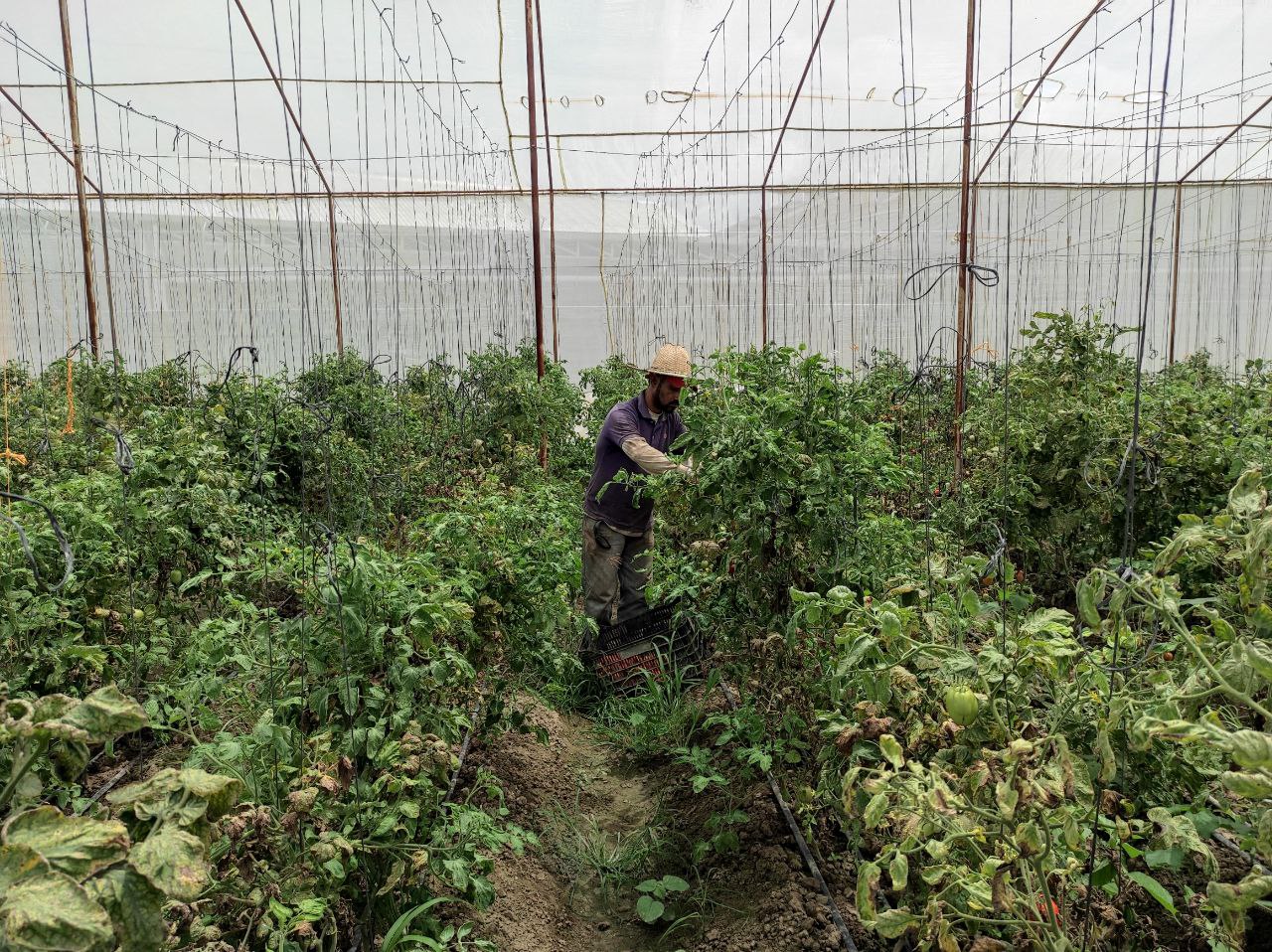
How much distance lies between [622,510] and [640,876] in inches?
69.2

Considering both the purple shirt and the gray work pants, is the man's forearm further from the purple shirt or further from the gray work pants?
the gray work pants

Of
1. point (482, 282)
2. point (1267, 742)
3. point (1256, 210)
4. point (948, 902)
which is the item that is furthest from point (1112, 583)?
point (1256, 210)

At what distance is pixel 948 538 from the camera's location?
378 centimetres

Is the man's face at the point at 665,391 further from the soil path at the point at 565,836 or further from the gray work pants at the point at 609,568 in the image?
the soil path at the point at 565,836

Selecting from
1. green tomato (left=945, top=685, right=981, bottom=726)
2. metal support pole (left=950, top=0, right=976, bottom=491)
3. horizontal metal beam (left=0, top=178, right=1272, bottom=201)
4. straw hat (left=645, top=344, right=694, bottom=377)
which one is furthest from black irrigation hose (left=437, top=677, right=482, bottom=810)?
horizontal metal beam (left=0, top=178, right=1272, bottom=201)

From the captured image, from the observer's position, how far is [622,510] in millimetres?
4340

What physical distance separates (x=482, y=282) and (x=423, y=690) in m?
Answer: 13.7

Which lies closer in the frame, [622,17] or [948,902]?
[948,902]

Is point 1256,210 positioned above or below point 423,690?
above

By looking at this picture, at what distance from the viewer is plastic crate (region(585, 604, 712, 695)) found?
13.9 feet

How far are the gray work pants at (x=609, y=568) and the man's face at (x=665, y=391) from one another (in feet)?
2.05

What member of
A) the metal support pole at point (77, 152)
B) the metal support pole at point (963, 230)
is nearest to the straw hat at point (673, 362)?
the metal support pole at point (963, 230)

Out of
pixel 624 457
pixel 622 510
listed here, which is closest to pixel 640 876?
pixel 622 510

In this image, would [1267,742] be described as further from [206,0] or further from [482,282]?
[482,282]
